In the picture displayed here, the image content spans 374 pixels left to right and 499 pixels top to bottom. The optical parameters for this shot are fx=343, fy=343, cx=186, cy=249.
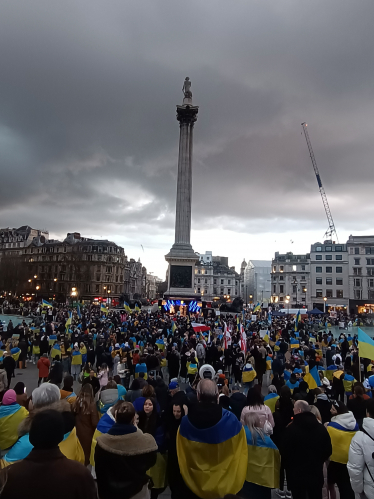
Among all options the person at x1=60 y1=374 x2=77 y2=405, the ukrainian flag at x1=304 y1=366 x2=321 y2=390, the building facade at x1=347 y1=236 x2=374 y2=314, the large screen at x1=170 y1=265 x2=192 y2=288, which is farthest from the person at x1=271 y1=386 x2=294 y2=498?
the building facade at x1=347 y1=236 x2=374 y2=314

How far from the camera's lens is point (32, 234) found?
11906 centimetres

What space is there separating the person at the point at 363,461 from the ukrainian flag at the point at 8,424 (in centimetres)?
559

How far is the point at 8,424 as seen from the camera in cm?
619

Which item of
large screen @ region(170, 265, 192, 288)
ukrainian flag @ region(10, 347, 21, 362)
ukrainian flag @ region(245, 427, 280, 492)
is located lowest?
ukrainian flag @ region(10, 347, 21, 362)

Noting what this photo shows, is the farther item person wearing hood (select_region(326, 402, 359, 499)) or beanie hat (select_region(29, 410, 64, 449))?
person wearing hood (select_region(326, 402, 359, 499))

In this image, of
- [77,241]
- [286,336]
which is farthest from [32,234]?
[286,336]

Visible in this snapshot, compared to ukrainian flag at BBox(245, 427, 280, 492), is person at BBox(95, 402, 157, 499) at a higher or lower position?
higher

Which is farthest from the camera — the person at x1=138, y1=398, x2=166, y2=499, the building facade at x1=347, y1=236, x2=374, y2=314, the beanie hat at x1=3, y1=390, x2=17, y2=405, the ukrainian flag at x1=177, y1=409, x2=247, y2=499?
the building facade at x1=347, y1=236, x2=374, y2=314

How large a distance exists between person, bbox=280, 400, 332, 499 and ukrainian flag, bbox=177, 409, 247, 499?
1226mm

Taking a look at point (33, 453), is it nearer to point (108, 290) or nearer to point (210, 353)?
point (210, 353)

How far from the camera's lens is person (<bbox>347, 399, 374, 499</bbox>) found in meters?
4.80

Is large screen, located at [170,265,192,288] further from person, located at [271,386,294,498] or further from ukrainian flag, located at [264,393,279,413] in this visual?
person, located at [271,386,294,498]

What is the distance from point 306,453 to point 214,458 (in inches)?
68.7

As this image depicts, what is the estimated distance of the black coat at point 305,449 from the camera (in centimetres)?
512
